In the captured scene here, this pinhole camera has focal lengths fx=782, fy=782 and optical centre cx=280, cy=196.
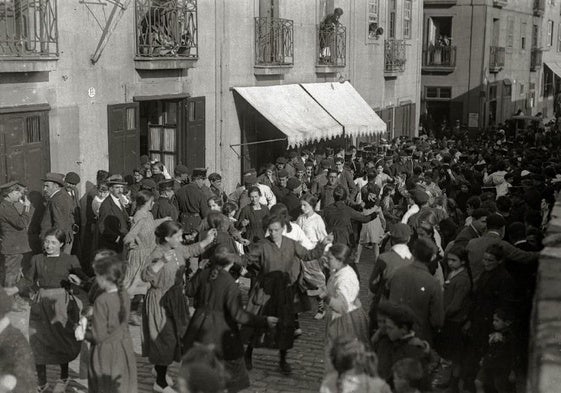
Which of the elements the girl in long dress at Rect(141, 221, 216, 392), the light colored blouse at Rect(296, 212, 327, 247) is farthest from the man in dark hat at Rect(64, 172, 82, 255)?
the girl in long dress at Rect(141, 221, 216, 392)

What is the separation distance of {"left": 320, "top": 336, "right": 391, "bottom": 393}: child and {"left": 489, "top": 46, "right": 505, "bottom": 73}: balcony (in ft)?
106

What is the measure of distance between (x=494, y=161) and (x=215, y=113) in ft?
19.6

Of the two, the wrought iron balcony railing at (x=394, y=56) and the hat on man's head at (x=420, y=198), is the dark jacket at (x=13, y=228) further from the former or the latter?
the wrought iron balcony railing at (x=394, y=56)

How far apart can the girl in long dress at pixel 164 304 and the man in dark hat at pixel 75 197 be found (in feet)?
14.1

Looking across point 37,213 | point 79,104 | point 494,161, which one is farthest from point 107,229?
point 494,161

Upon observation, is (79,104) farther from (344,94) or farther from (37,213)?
(344,94)

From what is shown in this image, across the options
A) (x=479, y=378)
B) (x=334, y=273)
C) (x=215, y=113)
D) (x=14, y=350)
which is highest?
(x=215, y=113)

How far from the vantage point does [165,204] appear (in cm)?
1095

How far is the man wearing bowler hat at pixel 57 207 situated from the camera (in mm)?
10812

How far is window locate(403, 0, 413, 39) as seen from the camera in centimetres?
2713

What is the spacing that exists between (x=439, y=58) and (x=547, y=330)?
3001cm

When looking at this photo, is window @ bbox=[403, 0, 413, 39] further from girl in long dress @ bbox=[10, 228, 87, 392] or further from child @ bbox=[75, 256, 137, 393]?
child @ bbox=[75, 256, 137, 393]

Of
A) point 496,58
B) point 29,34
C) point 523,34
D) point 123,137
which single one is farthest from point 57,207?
point 523,34

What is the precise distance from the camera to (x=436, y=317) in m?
6.88
